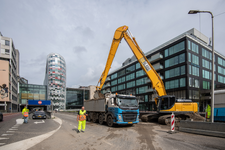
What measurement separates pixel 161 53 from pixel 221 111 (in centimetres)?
3705

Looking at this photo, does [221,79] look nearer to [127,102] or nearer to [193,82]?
[193,82]

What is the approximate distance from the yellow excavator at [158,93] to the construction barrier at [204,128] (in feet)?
14.6

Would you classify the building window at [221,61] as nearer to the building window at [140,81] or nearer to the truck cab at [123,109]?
the building window at [140,81]

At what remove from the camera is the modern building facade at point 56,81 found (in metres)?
88.2

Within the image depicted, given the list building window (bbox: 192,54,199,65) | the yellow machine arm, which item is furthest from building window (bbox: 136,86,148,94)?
the yellow machine arm

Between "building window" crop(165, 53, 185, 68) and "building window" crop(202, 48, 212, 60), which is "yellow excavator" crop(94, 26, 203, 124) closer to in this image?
"building window" crop(165, 53, 185, 68)

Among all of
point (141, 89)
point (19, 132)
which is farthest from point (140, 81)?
point (19, 132)

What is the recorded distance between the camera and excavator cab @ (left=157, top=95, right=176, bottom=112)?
16406 millimetres

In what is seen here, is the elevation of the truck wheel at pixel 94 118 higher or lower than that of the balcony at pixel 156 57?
lower

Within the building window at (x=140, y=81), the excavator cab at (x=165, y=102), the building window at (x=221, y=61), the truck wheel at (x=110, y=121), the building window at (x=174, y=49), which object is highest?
the building window at (x=174, y=49)

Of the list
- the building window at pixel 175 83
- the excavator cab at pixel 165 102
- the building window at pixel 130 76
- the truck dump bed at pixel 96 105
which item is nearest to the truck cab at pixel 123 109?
the truck dump bed at pixel 96 105

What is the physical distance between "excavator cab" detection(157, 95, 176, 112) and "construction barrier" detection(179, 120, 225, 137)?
4.98m

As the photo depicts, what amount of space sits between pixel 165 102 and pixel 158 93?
1.35 meters

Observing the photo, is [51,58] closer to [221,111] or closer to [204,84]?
[204,84]
